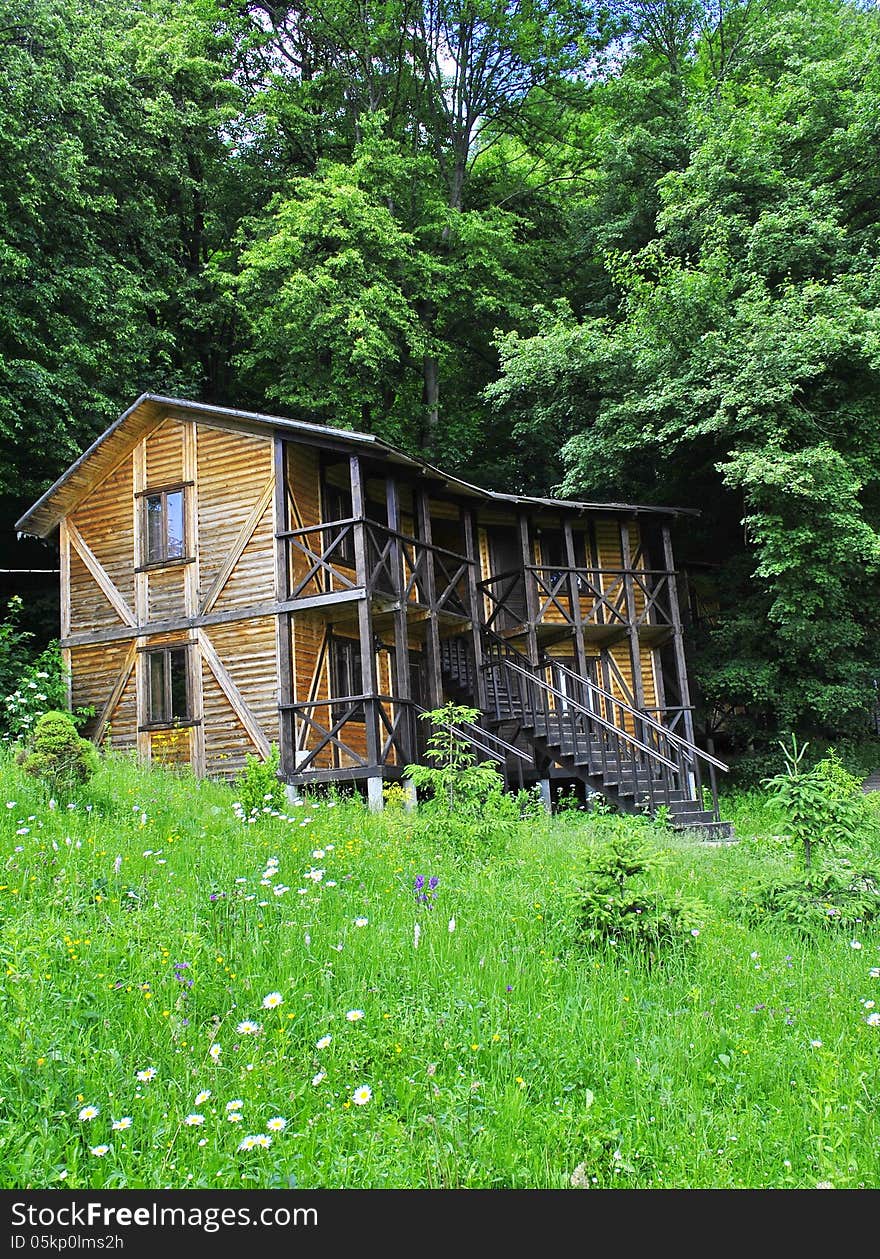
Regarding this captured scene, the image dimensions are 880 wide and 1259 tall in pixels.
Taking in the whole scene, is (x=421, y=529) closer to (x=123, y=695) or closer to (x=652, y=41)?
(x=123, y=695)

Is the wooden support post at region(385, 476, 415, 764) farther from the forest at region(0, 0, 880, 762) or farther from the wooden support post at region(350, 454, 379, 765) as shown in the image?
the forest at region(0, 0, 880, 762)

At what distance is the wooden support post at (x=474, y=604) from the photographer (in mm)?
18891

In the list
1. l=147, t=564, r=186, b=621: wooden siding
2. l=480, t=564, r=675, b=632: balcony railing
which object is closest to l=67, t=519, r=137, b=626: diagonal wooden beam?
l=147, t=564, r=186, b=621: wooden siding

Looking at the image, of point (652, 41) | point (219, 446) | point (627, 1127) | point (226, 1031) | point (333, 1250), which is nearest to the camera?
point (333, 1250)

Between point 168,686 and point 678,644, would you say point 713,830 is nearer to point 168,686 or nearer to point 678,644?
point 678,644

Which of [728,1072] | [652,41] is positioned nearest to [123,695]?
[728,1072]

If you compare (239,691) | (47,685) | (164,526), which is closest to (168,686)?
(239,691)

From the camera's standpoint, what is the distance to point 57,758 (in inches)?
344

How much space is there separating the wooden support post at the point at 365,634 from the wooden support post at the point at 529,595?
5224mm

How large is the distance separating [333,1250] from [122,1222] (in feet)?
2.40

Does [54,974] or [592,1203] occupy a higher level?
[54,974]

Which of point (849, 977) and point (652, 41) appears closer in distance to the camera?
point (849, 977)

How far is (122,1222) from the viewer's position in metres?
3.28

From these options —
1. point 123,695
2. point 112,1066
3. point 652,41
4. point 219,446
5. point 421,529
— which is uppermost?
point 652,41
